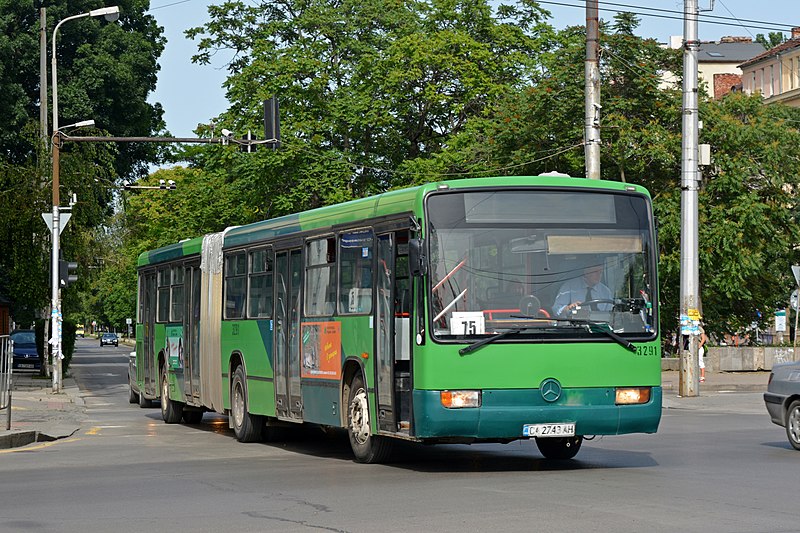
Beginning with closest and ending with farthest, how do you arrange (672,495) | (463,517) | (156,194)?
(463,517)
(672,495)
(156,194)

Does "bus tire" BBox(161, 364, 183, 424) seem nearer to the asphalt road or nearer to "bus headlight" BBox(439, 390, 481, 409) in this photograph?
the asphalt road

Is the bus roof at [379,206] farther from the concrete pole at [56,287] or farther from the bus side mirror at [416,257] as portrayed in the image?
the concrete pole at [56,287]

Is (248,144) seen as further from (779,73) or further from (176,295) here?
(779,73)

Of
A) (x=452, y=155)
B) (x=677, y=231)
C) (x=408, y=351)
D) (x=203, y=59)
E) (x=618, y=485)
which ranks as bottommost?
(x=618, y=485)

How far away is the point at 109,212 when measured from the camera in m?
56.3

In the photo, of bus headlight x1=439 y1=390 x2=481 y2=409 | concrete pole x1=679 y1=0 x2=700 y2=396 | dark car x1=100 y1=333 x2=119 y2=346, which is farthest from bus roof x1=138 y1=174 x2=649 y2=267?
dark car x1=100 y1=333 x2=119 y2=346

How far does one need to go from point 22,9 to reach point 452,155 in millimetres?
18360

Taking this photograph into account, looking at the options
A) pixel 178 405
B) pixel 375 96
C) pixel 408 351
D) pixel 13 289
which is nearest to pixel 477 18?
pixel 375 96

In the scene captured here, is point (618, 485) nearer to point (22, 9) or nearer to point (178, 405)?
point (178, 405)

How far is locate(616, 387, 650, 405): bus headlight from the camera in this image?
14.6 m

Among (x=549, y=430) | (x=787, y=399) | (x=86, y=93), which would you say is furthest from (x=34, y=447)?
(x=86, y=93)

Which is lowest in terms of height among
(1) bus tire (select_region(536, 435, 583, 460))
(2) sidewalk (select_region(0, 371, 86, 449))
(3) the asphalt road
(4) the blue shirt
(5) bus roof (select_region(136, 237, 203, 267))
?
(2) sidewalk (select_region(0, 371, 86, 449))

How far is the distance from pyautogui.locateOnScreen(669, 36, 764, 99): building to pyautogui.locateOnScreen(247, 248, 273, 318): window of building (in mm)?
104122

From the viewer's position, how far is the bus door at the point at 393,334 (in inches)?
582
